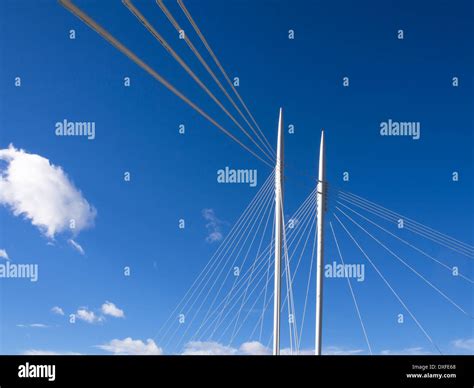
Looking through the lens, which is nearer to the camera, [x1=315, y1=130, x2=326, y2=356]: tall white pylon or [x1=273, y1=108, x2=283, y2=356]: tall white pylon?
[x1=273, y1=108, x2=283, y2=356]: tall white pylon

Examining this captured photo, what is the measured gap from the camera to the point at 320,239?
25.1 metres

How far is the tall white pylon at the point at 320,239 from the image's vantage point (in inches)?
919

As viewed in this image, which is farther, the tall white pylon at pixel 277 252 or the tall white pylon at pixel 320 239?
the tall white pylon at pixel 320 239

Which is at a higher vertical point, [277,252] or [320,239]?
[320,239]

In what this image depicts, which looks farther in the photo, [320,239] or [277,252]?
[320,239]

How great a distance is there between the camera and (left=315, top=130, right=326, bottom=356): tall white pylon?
23352 millimetres

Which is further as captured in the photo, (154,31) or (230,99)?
(230,99)

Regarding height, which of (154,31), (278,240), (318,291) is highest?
(154,31)
